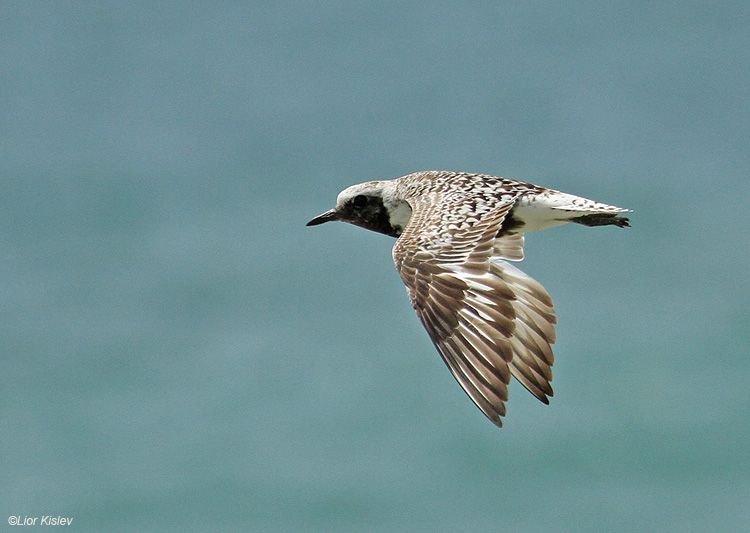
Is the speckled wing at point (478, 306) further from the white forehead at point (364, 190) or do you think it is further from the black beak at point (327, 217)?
the black beak at point (327, 217)

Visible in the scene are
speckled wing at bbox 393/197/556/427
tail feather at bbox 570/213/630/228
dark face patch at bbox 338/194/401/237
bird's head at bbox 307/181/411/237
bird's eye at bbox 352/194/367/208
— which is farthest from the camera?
bird's eye at bbox 352/194/367/208

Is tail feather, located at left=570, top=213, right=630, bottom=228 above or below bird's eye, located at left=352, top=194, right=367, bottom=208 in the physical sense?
above

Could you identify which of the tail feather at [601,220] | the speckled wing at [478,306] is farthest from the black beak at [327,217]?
the tail feather at [601,220]

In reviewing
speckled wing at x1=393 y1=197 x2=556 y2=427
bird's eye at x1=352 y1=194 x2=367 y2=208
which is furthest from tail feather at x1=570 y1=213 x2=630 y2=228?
bird's eye at x1=352 y1=194 x2=367 y2=208

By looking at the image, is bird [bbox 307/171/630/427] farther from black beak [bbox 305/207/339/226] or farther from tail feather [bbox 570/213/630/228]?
black beak [bbox 305/207/339/226]

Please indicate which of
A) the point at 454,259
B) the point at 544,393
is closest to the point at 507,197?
the point at 454,259

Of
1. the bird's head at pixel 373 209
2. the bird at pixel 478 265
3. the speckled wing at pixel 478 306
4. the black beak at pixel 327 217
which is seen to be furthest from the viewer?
the black beak at pixel 327 217

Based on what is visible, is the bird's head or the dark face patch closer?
the bird's head

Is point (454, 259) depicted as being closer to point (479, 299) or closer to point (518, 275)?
point (479, 299)
